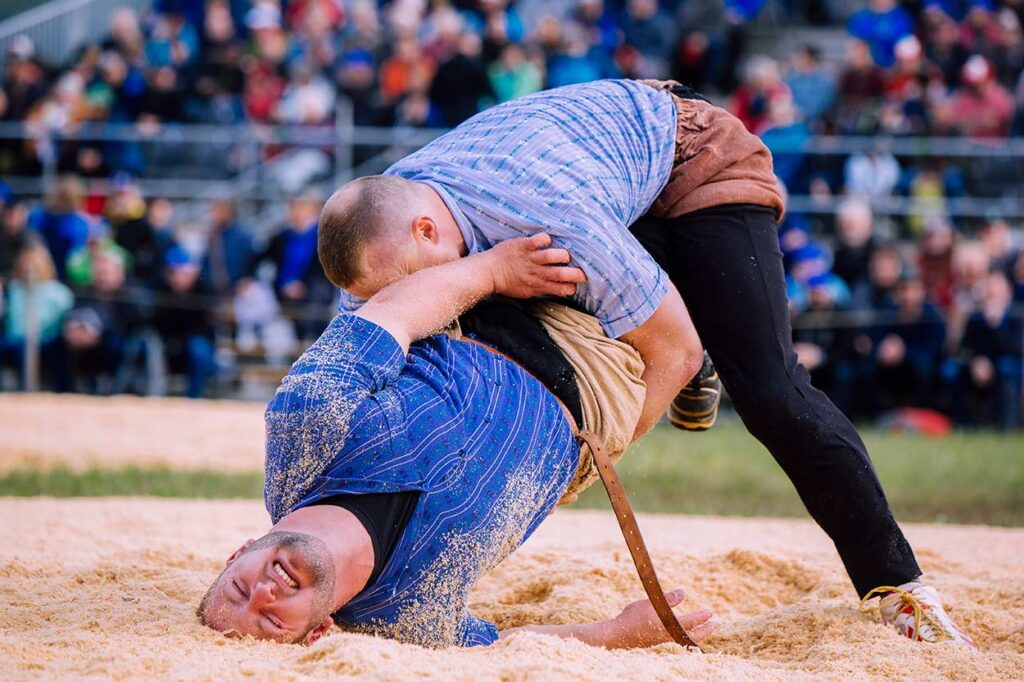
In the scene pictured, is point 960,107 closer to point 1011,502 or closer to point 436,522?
point 1011,502

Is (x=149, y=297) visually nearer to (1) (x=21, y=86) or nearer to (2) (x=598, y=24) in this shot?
(1) (x=21, y=86)

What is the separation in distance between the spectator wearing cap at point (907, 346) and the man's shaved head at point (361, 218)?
8.06 m

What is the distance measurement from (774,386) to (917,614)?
707 mm

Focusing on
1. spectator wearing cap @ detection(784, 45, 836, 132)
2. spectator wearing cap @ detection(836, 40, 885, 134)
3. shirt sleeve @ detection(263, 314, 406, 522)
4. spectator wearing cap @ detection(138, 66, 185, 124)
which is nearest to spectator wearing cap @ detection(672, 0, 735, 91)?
spectator wearing cap @ detection(784, 45, 836, 132)

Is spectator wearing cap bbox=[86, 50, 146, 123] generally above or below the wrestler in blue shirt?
above

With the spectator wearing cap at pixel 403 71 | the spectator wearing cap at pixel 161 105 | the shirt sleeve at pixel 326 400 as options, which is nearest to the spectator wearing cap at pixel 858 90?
the spectator wearing cap at pixel 403 71

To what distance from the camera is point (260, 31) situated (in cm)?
1375

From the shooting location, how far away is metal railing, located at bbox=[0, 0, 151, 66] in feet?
50.2

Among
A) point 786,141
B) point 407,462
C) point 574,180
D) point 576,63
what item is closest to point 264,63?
point 576,63

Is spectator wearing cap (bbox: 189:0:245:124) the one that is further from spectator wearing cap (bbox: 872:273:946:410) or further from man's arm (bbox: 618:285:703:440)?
man's arm (bbox: 618:285:703:440)

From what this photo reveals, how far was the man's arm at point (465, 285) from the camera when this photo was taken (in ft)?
9.70

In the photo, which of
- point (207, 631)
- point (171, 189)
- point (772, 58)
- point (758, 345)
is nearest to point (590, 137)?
point (758, 345)

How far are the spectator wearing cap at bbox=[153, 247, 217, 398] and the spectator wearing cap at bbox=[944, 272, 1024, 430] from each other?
21.1 feet

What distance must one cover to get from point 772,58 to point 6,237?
8098 mm
